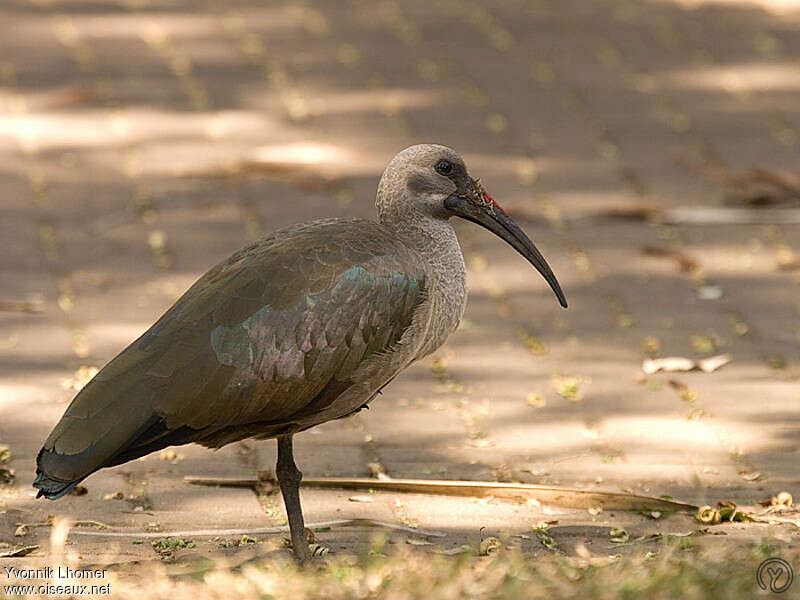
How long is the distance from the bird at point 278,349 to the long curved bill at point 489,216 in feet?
0.49

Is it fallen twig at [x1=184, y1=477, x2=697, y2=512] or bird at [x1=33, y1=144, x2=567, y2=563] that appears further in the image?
fallen twig at [x1=184, y1=477, x2=697, y2=512]

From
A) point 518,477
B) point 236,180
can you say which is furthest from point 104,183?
point 518,477

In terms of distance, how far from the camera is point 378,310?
4.61 m

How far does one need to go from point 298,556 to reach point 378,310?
769 millimetres

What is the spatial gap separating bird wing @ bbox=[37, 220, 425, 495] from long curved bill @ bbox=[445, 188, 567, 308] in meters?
0.34

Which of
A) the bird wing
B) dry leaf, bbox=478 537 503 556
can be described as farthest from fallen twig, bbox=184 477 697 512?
the bird wing

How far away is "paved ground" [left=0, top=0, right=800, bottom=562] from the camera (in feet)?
18.3

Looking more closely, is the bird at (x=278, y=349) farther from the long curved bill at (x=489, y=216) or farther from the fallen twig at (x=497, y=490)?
the fallen twig at (x=497, y=490)

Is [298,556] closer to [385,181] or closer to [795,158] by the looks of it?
[385,181]

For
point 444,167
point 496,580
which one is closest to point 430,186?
point 444,167

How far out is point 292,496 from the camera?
15.4 ft

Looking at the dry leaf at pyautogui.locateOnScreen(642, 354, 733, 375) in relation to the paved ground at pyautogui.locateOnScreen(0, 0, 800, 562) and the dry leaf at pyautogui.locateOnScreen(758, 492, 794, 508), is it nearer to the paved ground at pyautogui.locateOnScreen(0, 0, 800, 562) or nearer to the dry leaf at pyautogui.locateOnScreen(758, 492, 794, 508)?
the paved ground at pyautogui.locateOnScreen(0, 0, 800, 562)

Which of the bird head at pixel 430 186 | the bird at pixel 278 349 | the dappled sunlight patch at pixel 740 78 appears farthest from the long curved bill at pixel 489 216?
the dappled sunlight patch at pixel 740 78

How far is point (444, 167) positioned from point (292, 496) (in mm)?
1156
